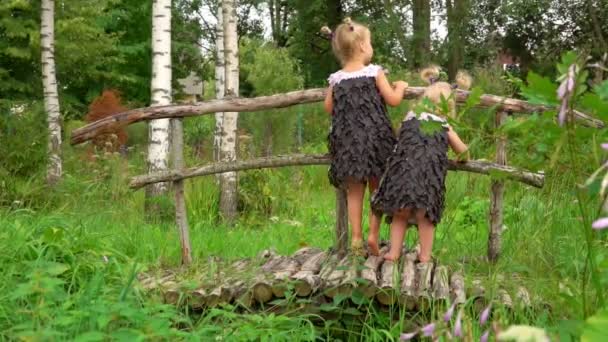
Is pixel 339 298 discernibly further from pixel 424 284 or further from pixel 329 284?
pixel 424 284

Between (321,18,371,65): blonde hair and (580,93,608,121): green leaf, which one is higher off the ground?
(321,18,371,65): blonde hair

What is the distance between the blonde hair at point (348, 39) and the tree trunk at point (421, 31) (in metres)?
20.8

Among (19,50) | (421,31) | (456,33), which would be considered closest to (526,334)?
(19,50)

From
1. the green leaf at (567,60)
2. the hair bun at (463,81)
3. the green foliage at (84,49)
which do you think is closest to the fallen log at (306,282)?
the hair bun at (463,81)

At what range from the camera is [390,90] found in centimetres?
463

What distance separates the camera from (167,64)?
934 cm

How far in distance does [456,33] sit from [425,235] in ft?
72.9

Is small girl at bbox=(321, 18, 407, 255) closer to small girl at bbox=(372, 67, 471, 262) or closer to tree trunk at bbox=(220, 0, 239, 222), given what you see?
small girl at bbox=(372, 67, 471, 262)

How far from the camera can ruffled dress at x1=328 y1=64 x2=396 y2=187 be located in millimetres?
4555

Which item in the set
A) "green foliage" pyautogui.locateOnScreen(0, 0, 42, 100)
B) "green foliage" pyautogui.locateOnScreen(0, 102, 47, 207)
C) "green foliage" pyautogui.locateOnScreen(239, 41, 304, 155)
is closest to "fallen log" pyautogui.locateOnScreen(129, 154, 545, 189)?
"green foliage" pyautogui.locateOnScreen(0, 102, 47, 207)

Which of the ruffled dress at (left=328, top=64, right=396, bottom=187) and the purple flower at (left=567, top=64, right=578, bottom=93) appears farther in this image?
the ruffled dress at (left=328, top=64, right=396, bottom=187)

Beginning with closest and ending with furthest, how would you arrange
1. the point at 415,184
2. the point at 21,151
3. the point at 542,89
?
the point at 542,89 → the point at 415,184 → the point at 21,151

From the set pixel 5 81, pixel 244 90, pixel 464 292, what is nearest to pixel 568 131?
pixel 464 292

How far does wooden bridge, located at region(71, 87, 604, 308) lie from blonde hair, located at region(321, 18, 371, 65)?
0.86ft
